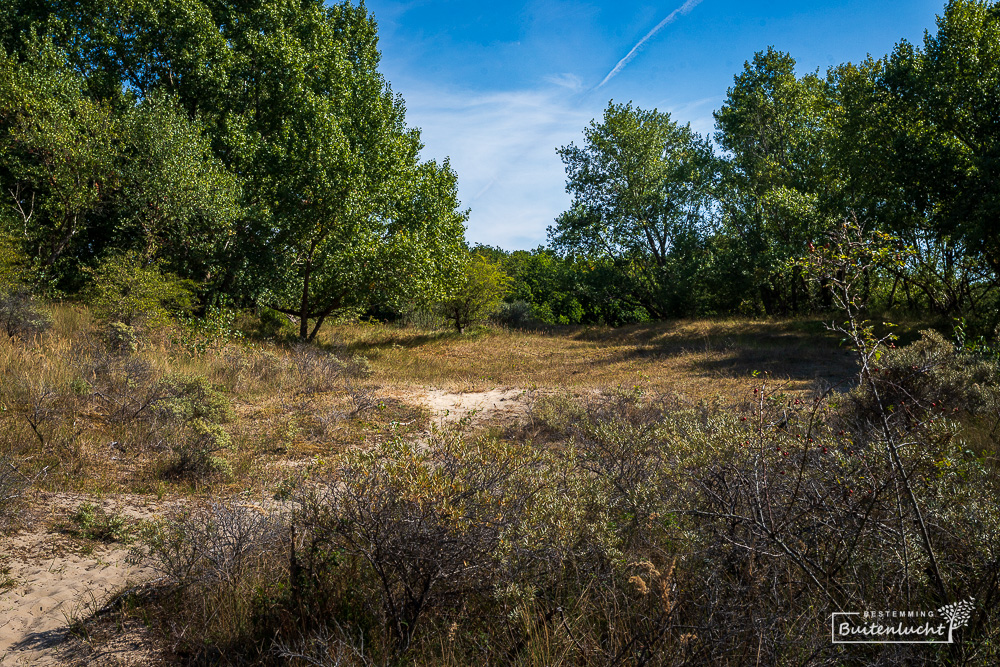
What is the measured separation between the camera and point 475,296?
24234 mm

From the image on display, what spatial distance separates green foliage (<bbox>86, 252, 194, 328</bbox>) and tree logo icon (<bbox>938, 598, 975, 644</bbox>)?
12.7m

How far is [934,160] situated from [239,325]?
20925mm

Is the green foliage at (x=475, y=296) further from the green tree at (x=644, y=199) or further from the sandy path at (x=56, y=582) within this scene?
the sandy path at (x=56, y=582)

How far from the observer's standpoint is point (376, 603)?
330 centimetres

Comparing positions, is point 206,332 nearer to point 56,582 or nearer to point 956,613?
point 56,582

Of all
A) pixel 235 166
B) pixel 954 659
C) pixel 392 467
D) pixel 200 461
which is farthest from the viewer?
pixel 235 166

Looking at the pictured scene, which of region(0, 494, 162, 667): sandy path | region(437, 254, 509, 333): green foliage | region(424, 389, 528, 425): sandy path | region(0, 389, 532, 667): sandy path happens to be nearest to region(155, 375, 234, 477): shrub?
region(0, 389, 532, 667): sandy path

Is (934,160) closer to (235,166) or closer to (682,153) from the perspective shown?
(682,153)

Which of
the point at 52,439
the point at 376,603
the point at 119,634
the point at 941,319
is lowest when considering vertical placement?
the point at 119,634

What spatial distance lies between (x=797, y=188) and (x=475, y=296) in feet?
49.0

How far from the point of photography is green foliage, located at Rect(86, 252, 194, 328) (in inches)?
437

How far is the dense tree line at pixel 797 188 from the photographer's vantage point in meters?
14.4

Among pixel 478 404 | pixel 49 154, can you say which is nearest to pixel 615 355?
pixel 478 404

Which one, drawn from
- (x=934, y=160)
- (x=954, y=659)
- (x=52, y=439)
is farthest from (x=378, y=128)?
(x=954, y=659)
